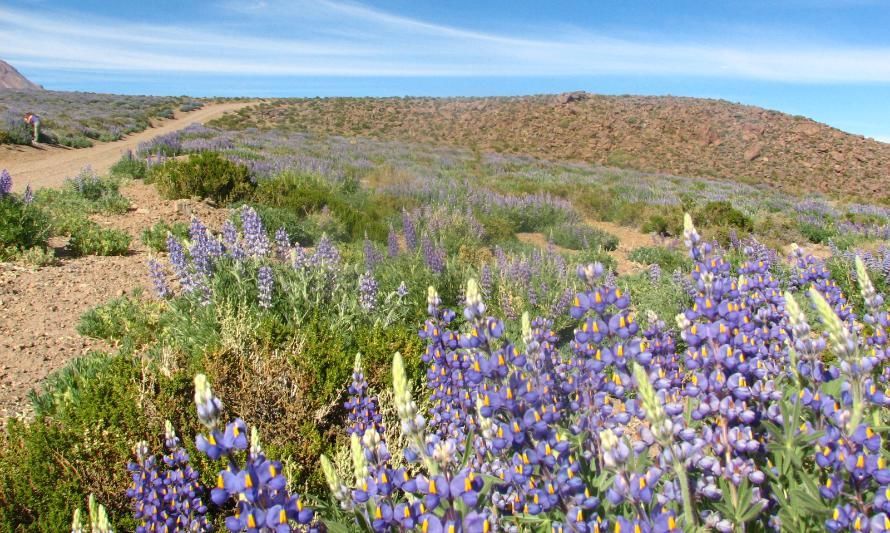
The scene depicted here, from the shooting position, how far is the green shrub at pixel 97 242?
6832 mm

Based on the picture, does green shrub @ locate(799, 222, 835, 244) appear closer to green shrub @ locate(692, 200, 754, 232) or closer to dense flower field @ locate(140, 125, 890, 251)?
dense flower field @ locate(140, 125, 890, 251)

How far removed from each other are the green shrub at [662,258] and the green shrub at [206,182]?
21.6 ft

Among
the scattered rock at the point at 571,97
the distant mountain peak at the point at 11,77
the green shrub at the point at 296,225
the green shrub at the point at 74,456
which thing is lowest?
the green shrub at the point at 74,456

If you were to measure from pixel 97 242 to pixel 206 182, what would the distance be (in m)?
2.70

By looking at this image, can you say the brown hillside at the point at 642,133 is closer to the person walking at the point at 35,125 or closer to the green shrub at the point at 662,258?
the person walking at the point at 35,125

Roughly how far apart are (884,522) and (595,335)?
83 centimetres

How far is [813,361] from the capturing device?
1732mm

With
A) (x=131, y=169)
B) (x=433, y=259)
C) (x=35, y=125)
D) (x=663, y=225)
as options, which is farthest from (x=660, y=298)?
(x=35, y=125)

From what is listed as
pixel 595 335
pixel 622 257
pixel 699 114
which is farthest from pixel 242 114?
pixel 595 335

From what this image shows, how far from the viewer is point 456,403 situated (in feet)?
8.32

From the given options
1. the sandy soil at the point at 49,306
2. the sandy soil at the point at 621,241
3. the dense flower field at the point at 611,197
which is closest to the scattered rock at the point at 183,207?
the sandy soil at the point at 49,306

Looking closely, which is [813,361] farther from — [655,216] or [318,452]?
[655,216]

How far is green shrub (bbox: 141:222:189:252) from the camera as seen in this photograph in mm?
7242

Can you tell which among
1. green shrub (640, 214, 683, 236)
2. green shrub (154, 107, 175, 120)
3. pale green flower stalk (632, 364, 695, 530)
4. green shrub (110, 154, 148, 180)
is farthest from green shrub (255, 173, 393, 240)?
green shrub (154, 107, 175, 120)
